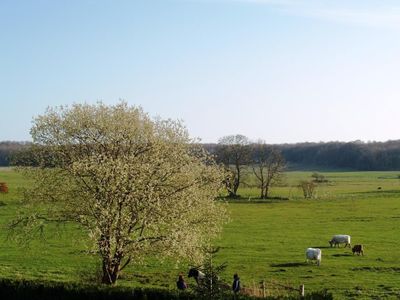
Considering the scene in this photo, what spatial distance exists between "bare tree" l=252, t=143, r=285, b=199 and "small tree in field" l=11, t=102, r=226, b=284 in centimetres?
7452

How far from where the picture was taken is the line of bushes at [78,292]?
27203 mm

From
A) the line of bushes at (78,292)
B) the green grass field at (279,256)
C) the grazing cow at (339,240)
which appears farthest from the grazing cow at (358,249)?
the line of bushes at (78,292)

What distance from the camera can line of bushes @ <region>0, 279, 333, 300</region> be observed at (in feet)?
89.2

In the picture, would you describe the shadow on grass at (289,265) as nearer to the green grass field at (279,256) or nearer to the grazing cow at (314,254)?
the green grass field at (279,256)

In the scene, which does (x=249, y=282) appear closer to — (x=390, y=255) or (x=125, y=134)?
(x=125, y=134)

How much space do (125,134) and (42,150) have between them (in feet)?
17.1

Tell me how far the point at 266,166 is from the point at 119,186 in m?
81.6

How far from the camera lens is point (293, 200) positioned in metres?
102

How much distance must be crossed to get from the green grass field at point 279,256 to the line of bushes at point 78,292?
444 centimetres

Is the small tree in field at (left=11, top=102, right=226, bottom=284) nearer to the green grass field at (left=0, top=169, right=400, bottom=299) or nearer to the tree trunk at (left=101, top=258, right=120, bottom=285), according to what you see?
the tree trunk at (left=101, top=258, right=120, bottom=285)

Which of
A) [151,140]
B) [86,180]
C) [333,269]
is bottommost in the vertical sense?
[333,269]

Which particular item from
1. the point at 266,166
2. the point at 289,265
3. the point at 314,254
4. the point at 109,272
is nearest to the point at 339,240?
the point at 314,254

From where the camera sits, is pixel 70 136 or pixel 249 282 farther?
pixel 249 282

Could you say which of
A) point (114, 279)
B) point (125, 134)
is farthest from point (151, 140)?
point (114, 279)
